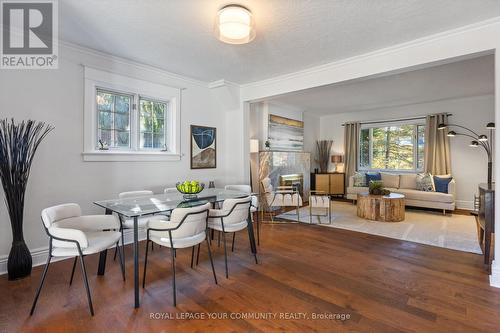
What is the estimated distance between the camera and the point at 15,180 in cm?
247

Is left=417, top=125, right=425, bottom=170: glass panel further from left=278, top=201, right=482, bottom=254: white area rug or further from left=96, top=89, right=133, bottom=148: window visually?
left=96, top=89, right=133, bottom=148: window

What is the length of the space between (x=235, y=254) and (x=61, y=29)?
319 centimetres

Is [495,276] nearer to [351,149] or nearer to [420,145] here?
[420,145]

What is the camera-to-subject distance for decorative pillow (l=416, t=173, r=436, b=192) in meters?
5.65

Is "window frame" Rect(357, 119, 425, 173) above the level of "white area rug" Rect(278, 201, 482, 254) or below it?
above

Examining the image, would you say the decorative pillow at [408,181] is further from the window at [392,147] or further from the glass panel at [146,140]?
the glass panel at [146,140]

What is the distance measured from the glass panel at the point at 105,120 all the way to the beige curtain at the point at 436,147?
6874 mm

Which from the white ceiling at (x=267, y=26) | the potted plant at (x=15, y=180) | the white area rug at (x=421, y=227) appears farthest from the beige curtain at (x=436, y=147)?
the potted plant at (x=15, y=180)

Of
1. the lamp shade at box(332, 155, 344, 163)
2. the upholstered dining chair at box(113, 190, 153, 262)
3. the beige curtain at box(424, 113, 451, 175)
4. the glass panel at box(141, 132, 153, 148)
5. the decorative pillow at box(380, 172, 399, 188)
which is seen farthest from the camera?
the lamp shade at box(332, 155, 344, 163)

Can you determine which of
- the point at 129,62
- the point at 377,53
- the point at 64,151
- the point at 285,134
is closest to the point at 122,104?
the point at 129,62

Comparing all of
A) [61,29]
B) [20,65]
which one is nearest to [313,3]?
[61,29]

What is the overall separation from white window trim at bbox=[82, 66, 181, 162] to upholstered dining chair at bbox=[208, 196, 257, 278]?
1.65m

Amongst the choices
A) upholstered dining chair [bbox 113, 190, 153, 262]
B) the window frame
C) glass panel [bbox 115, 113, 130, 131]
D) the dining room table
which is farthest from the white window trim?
the window frame

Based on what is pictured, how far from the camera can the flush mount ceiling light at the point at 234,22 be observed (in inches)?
86.9
